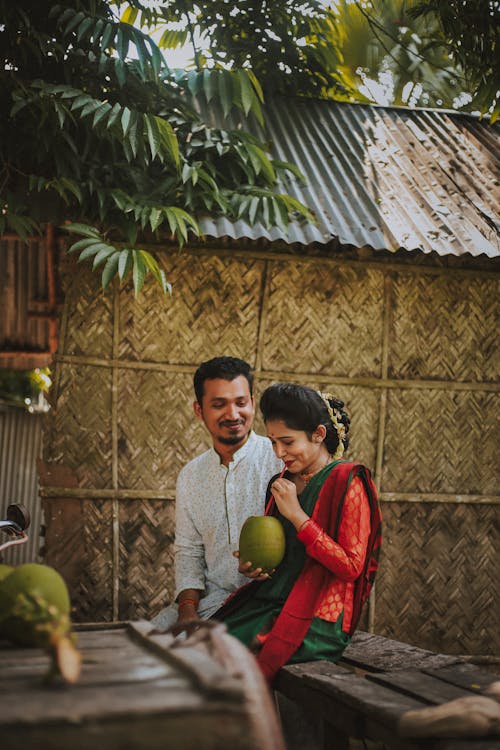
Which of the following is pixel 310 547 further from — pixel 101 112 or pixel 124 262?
pixel 101 112

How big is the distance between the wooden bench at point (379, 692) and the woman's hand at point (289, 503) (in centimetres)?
55

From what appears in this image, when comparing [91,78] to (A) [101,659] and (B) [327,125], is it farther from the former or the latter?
(A) [101,659]

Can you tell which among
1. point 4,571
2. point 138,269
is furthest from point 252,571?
point 138,269

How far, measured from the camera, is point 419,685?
104 inches

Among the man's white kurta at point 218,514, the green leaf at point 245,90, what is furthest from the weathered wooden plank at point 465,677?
the green leaf at point 245,90

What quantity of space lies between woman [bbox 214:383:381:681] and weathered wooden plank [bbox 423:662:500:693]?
1.50ft

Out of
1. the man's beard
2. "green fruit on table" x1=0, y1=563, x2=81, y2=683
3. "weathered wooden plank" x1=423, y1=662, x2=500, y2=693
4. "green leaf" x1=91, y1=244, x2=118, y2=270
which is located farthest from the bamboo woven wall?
"green fruit on table" x1=0, y1=563, x2=81, y2=683

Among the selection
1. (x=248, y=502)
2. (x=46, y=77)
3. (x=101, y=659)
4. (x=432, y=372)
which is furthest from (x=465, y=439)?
(x=101, y=659)

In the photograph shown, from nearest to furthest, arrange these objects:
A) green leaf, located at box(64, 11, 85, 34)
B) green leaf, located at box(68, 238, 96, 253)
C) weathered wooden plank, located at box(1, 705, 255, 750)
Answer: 1. weathered wooden plank, located at box(1, 705, 255, 750)
2. green leaf, located at box(68, 238, 96, 253)
3. green leaf, located at box(64, 11, 85, 34)

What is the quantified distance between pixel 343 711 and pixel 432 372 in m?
3.58

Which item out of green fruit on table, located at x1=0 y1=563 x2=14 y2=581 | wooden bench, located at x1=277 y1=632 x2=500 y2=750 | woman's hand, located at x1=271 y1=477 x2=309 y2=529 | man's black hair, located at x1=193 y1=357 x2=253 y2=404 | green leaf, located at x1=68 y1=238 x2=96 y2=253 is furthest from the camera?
green leaf, located at x1=68 y1=238 x2=96 y2=253

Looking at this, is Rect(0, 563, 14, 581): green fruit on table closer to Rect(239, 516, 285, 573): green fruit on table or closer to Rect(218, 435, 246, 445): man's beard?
Rect(239, 516, 285, 573): green fruit on table

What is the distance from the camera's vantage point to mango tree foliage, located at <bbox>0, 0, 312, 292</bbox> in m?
4.98

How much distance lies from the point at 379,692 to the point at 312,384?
3285 mm
